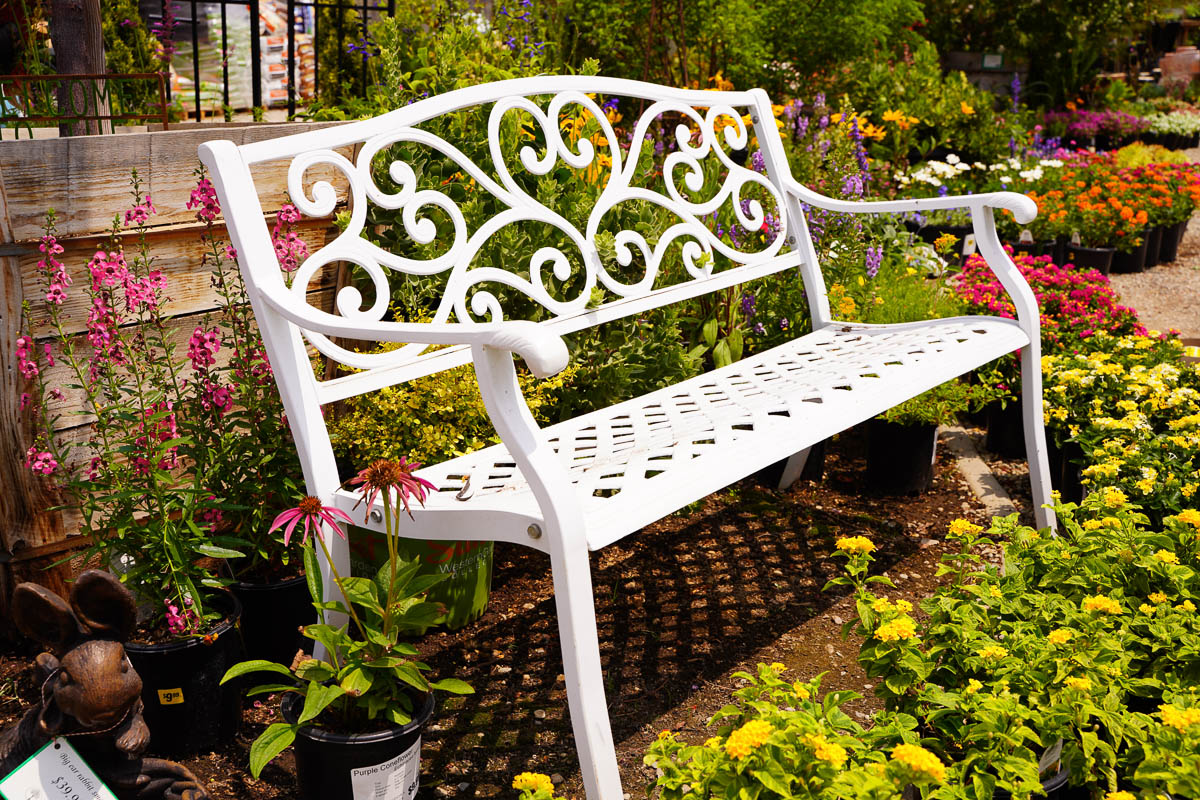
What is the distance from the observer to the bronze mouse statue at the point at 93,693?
171 cm

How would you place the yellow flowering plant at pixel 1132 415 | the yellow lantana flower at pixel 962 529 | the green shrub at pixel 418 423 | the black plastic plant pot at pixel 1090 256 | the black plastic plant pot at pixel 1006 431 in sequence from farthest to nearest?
the black plastic plant pot at pixel 1090 256 < the black plastic plant pot at pixel 1006 431 < the yellow flowering plant at pixel 1132 415 < the green shrub at pixel 418 423 < the yellow lantana flower at pixel 962 529

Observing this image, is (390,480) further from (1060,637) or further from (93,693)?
(1060,637)

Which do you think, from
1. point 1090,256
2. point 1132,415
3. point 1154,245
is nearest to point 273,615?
point 1132,415

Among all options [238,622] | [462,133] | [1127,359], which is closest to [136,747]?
[238,622]

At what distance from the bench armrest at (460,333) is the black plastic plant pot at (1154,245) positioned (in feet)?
21.5

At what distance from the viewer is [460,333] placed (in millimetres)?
1605

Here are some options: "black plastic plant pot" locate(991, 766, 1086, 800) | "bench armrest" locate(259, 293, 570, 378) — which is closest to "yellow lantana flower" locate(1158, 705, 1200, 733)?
"black plastic plant pot" locate(991, 766, 1086, 800)

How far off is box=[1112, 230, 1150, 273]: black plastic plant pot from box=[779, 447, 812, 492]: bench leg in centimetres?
449

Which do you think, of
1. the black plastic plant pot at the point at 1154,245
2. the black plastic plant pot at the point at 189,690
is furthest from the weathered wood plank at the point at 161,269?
the black plastic plant pot at the point at 1154,245

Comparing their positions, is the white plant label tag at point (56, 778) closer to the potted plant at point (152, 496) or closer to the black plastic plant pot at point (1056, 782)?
the potted plant at point (152, 496)

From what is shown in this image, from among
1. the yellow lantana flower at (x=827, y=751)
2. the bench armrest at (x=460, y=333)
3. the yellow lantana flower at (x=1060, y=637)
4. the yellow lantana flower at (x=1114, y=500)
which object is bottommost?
the yellow lantana flower at (x=827, y=751)

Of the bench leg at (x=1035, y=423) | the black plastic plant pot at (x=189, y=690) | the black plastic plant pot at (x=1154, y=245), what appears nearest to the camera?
→ the black plastic plant pot at (x=189, y=690)

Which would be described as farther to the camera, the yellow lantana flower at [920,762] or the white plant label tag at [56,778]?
the white plant label tag at [56,778]

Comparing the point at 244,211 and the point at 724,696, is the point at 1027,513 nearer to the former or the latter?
the point at 724,696
